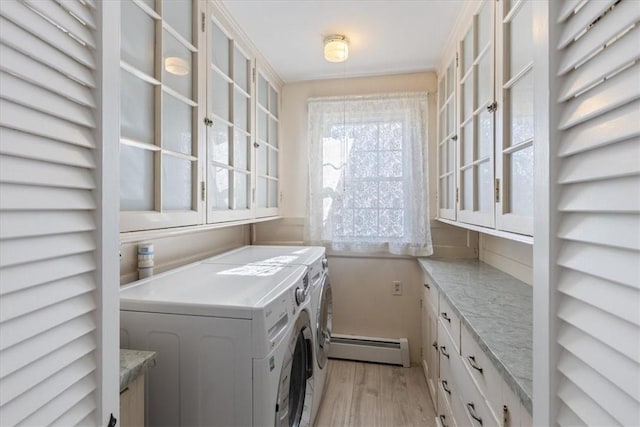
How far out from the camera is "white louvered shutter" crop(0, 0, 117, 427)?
1.26 ft

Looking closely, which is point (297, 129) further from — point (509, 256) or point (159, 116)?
point (509, 256)

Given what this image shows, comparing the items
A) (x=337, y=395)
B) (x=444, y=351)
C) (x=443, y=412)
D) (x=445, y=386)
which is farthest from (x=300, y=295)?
(x=337, y=395)

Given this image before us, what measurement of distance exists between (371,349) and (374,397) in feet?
1.56

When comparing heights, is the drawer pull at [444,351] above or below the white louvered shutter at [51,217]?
below

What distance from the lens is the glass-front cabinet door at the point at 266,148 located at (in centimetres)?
242

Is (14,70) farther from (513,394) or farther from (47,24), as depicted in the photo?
(513,394)

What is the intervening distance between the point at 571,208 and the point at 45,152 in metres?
0.74

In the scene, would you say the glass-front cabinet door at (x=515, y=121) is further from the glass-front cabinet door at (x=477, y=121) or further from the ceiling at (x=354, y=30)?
the ceiling at (x=354, y=30)

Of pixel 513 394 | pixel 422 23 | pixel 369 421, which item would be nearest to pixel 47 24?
pixel 513 394

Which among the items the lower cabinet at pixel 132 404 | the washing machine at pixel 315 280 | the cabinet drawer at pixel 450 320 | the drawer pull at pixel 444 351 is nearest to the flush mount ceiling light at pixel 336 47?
the washing machine at pixel 315 280

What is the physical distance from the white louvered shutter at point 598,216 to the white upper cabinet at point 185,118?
1.25 m

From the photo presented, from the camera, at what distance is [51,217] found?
0.44 meters

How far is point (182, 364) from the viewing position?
3.46 ft

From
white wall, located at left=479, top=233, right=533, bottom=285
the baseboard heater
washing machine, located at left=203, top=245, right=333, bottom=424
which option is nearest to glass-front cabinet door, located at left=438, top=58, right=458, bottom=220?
white wall, located at left=479, top=233, right=533, bottom=285
